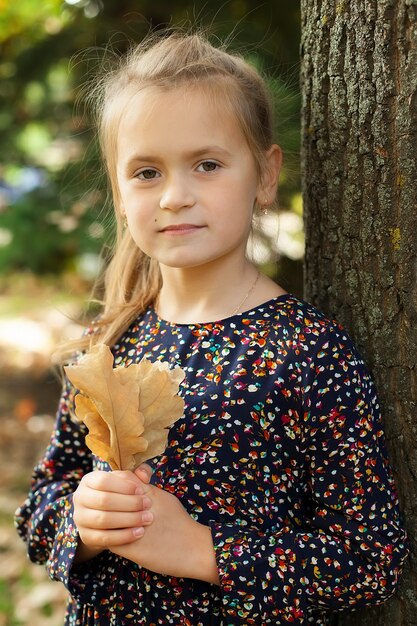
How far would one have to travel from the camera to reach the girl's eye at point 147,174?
1791 millimetres

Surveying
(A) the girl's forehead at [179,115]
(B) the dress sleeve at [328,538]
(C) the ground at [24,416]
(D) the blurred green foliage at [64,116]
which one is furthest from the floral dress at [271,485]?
(D) the blurred green foliage at [64,116]

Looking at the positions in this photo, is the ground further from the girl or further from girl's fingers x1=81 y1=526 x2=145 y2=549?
girl's fingers x1=81 y1=526 x2=145 y2=549

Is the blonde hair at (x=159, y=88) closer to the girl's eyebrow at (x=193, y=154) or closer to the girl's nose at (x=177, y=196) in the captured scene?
the girl's eyebrow at (x=193, y=154)

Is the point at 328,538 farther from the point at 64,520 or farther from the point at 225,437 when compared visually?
the point at 64,520

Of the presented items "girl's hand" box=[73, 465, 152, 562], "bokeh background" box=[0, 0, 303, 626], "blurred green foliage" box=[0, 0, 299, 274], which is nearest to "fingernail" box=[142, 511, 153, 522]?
"girl's hand" box=[73, 465, 152, 562]

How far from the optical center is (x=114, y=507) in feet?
5.19

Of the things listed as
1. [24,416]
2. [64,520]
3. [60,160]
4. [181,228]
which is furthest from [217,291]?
[24,416]

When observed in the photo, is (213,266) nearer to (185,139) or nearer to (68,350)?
(185,139)

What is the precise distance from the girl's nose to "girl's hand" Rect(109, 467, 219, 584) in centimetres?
58

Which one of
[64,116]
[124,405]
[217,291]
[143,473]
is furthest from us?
[64,116]

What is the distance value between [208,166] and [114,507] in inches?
30.7

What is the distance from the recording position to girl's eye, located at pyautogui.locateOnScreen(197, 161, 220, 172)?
1753 mm

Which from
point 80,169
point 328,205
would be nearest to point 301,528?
point 328,205

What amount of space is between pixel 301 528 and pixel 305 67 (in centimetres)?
116
